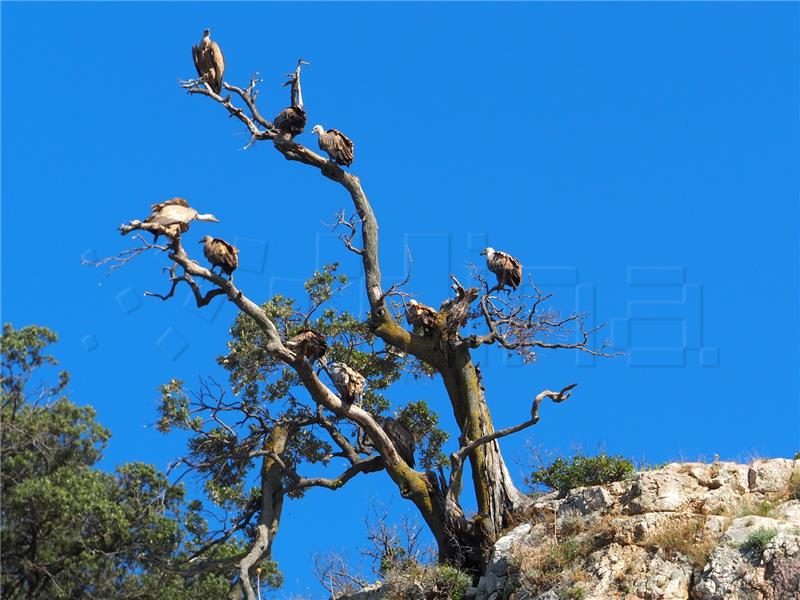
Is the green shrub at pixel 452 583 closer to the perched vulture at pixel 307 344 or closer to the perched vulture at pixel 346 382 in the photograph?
the perched vulture at pixel 346 382

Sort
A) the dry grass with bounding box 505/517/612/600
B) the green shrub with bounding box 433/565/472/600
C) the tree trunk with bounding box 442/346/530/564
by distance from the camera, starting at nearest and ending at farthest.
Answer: the dry grass with bounding box 505/517/612/600 < the green shrub with bounding box 433/565/472/600 < the tree trunk with bounding box 442/346/530/564

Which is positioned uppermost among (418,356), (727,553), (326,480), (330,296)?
(330,296)

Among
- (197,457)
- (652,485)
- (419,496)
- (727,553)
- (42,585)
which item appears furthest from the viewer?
(42,585)

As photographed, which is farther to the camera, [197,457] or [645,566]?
[197,457]

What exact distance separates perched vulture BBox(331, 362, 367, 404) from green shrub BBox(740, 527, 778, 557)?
19.6 ft

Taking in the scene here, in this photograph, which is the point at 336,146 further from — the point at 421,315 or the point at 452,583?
the point at 452,583

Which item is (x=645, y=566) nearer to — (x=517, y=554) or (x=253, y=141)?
(x=517, y=554)

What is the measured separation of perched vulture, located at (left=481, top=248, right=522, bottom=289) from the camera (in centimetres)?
1958

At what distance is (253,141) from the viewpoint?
65.6ft

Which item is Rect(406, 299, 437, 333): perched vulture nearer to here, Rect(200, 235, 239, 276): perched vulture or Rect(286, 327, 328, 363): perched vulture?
Rect(286, 327, 328, 363): perched vulture

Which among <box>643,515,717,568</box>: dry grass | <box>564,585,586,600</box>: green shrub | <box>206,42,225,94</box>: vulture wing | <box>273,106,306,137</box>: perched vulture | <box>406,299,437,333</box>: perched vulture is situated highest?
<box>206,42,225,94</box>: vulture wing

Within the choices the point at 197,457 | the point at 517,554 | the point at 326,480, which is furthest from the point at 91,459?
the point at 517,554

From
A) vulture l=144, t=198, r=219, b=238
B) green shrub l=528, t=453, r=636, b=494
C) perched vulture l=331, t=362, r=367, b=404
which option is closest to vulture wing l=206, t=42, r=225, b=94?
Result: vulture l=144, t=198, r=219, b=238

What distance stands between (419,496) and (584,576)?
12.6 feet
